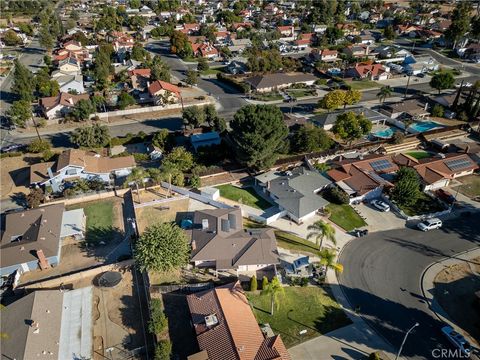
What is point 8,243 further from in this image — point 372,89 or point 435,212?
point 372,89

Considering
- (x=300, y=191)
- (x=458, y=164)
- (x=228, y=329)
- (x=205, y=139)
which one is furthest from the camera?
(x=205, y=139)

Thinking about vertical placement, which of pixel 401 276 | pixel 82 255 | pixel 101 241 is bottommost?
pixel 82 255

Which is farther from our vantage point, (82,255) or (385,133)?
(385,133)

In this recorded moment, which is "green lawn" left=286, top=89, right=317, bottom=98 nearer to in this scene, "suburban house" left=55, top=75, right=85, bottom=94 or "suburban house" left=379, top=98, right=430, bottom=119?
"suburban house" left=379, top=98, right=430, bottom=119

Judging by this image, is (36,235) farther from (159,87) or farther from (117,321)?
(159,87)

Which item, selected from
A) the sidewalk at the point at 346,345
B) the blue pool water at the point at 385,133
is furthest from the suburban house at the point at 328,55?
the sidewalk at the point at 346,345

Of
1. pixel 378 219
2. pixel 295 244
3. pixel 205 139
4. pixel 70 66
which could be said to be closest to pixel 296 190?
pixel 295 244
